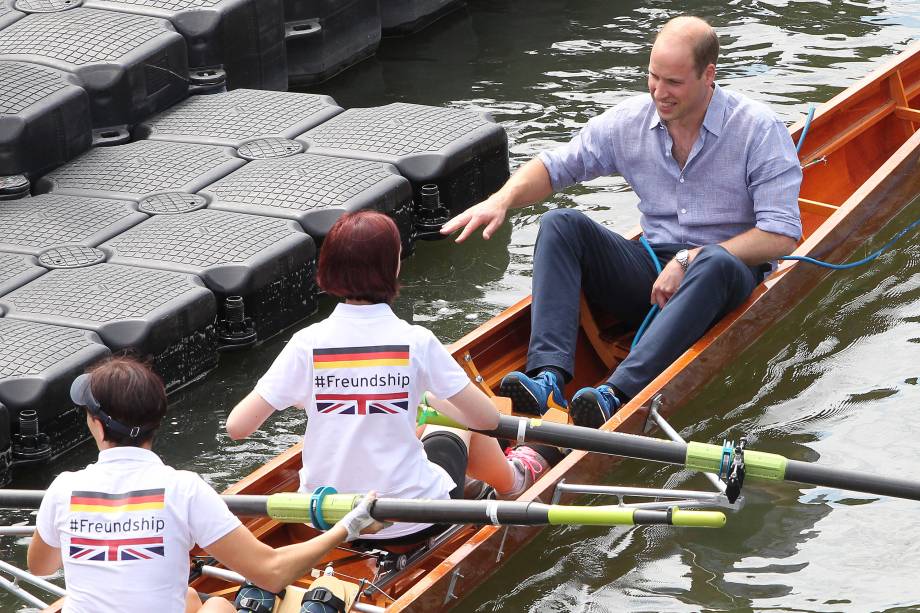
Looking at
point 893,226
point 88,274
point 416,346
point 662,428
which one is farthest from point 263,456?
point 893,226

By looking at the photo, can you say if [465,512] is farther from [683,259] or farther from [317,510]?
[683,259]

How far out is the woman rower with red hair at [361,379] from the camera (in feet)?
12.5

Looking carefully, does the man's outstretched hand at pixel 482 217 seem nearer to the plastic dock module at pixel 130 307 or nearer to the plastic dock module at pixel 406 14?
the plastic dock module at pixel 130 307

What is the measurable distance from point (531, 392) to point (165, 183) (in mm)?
2677

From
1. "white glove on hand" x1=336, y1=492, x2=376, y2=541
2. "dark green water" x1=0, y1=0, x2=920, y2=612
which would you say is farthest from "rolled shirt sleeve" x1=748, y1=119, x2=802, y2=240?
"white glove on hand" x1=336, y1=492, x2=376, y2=541

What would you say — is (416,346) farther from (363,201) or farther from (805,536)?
(363,201)

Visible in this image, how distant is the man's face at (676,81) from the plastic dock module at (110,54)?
3.15 metres

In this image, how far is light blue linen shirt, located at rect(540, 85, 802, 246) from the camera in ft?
18.1

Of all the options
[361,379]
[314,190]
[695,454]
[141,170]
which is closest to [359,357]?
[361,379]

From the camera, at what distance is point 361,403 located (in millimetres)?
3881

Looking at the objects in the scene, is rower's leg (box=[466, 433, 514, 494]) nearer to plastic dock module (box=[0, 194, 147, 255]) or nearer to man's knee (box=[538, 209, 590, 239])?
man's knee (box=[538, 209, 590, 239])

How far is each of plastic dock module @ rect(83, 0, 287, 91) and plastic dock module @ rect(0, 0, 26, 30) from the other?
365 millimetres

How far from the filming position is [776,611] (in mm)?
4688

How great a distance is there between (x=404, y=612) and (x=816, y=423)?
7.65 ft
